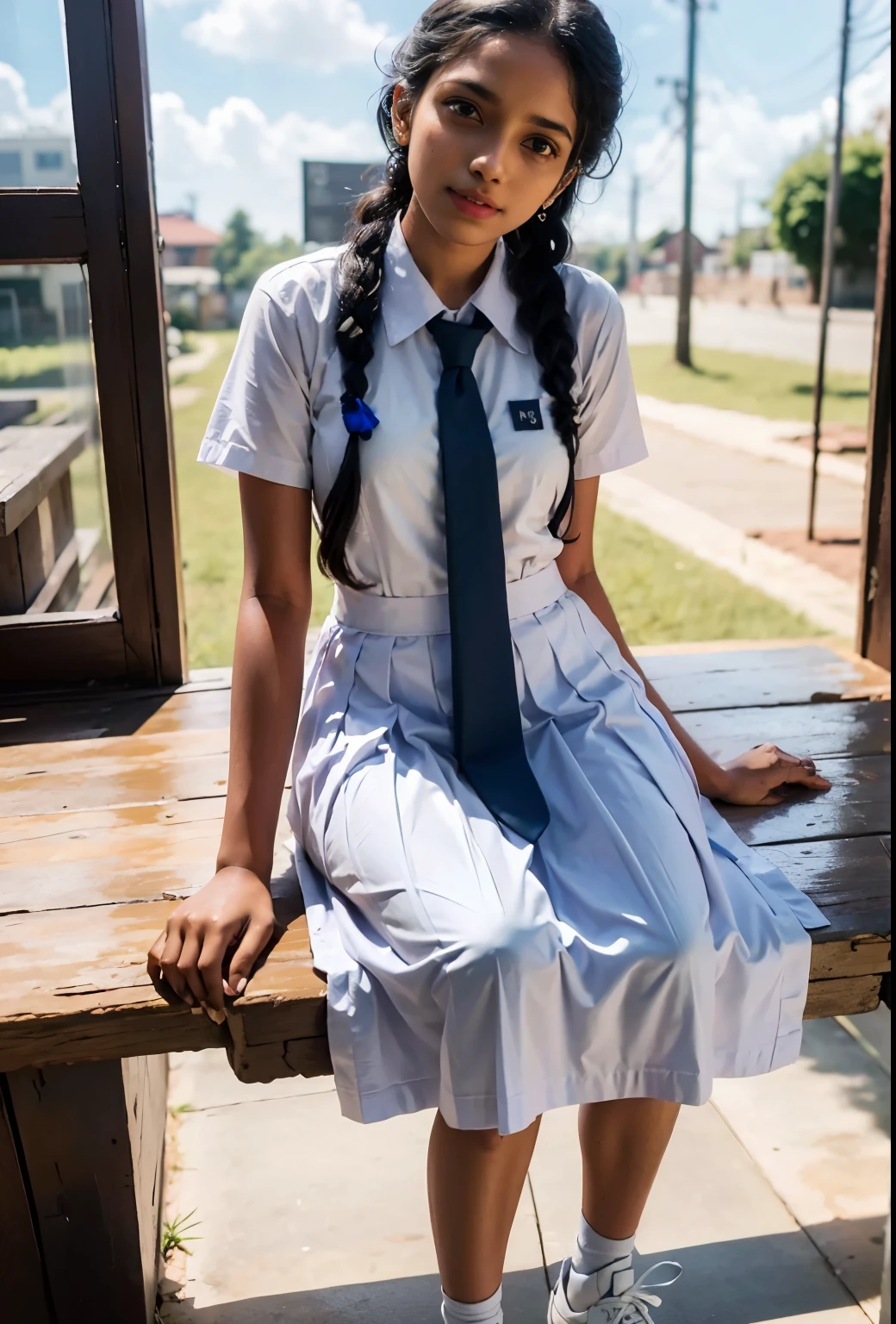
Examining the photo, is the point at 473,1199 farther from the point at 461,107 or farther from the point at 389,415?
the point at 461,107

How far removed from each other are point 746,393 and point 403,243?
16.5 meters

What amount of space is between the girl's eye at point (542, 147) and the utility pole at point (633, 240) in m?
20.7

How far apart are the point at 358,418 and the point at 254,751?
0.53m

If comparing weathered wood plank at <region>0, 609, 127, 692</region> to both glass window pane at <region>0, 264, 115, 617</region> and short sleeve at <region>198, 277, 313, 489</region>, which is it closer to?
glass window pane at <region>0, 264, 115, 617</region>

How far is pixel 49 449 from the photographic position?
2789 mm

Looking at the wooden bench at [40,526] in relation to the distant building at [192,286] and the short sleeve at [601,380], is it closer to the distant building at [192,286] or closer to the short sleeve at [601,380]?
the short sleeve at [601,380]

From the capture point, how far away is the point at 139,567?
2.79 metres

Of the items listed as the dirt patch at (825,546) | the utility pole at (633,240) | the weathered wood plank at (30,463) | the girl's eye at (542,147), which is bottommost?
the dirt patch at (825,546)

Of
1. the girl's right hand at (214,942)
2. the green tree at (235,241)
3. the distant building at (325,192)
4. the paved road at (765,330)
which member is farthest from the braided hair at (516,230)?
the green tree at (235,241)

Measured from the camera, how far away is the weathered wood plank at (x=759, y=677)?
9.22ft

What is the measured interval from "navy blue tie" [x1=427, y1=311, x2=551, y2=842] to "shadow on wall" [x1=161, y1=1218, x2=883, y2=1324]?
1.05 metres

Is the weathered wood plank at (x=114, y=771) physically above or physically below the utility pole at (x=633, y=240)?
below

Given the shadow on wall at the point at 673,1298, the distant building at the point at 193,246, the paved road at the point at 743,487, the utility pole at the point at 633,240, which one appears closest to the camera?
the shadow on wall at the point at 673,1298

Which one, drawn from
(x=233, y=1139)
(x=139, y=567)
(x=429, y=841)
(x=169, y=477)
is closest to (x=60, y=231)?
(x=169, y=477)
